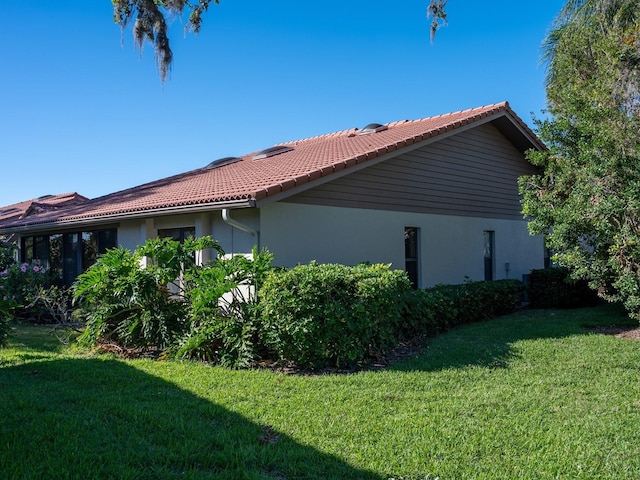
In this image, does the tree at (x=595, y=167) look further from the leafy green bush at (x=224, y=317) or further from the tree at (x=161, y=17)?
the leafy green bush at (x=224, y=317)

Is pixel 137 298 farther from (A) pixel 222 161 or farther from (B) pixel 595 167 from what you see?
(A) pixel 222 161

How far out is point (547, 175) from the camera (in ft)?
35.3

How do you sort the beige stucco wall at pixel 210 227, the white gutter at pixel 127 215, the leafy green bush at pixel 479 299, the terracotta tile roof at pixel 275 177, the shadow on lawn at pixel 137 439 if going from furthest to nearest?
1. the leafy green bush at pixel 479 299
2. the beige stucco wall at pixel 210 227
3. the terracotta tile roof at pixel 275 177
4. the white gutter at pixel 127 215
5. the shadow on lawn at pixel 137 439

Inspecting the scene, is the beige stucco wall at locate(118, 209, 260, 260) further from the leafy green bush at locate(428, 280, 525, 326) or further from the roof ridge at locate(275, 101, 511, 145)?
the roof ridge at locate(275, 101, 511, 145)

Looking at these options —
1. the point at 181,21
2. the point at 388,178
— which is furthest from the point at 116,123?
the point at 388,178

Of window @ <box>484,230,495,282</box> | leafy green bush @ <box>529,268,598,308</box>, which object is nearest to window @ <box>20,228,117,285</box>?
window @ <box>484,230,495,282</box>

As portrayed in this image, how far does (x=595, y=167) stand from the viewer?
29.5 ft

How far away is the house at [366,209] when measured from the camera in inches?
378

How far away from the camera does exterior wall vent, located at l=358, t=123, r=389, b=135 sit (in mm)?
16081

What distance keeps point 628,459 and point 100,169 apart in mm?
17281

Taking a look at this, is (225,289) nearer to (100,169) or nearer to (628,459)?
(628,459)

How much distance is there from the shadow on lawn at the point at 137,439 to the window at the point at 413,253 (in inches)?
299

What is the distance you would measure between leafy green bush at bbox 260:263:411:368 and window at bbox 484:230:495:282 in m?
8.26

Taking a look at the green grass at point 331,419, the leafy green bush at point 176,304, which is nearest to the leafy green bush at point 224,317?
the leafy green bush at point 176,304
